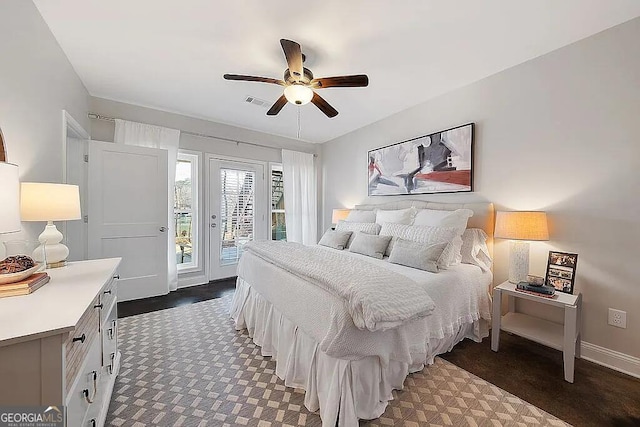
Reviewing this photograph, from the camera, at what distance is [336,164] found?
4980 millimetres

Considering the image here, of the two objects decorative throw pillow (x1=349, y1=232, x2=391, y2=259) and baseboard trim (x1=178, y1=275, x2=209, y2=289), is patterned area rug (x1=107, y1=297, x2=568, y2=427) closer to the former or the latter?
decorative throw pillow (x1=349, y1=232, x2=391, y2=259)

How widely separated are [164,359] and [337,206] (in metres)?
3.51

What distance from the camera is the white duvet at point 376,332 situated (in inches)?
54.4

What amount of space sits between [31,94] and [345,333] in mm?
2599

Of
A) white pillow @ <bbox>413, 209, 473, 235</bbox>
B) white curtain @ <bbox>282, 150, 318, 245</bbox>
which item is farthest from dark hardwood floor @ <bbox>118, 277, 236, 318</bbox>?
white pillow @ <bbox>413, 209, 473, 235</bbox>

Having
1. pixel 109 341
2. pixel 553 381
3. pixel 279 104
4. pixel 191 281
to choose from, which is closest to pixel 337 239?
pixel 279 104

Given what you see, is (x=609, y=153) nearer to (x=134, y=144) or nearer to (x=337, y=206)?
(x=337, y=206)

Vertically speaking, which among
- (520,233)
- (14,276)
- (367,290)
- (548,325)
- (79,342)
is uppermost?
(520,233)

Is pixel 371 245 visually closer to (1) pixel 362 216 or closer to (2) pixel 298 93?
(1) pixel 362 216

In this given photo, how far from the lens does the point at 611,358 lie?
2014mm

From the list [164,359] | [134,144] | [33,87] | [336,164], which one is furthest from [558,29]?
[134,144]

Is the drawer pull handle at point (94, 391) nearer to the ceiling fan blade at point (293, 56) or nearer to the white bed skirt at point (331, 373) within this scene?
the white bed skirt at point (331, 373)

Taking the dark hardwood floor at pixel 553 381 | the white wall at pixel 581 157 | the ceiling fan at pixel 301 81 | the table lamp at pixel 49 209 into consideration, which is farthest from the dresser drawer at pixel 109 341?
the white wall at pixel 581 157

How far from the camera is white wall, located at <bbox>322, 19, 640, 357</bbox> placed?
1954 mm
